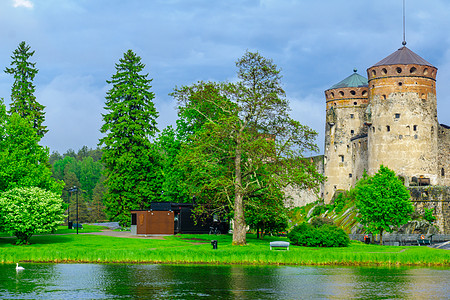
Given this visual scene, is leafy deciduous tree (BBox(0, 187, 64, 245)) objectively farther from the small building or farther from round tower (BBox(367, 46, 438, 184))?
round tower (BBox(367, 46, 438, 184))

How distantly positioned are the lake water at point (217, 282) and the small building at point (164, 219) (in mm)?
20903

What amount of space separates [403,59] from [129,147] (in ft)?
120

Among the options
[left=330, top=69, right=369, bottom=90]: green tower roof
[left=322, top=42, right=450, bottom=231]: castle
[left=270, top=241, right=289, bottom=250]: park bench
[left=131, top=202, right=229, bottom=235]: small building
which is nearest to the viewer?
[left=270, top=241, right=289, bottom=250]: park bench

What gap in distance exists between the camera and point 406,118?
7650 cm

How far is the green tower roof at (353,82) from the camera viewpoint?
95062 mm

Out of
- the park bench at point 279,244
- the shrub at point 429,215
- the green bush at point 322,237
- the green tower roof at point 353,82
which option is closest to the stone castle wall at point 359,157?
the green tower roof at point 353,82

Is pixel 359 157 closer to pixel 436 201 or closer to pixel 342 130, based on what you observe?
pixel 342 130

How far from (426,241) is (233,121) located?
1002 inches

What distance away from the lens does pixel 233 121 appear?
46219mm

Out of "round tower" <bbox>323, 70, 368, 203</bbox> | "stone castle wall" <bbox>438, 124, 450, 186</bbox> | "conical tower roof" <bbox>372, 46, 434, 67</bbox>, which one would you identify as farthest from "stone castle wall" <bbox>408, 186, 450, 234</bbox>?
"round tower" <bbox>323, 70, 368, 203</bbox>

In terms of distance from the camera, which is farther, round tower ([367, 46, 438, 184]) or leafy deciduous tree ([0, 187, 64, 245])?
round tower ([367, 46, 438, 184])

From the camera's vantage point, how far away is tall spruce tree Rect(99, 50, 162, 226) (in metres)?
62.4

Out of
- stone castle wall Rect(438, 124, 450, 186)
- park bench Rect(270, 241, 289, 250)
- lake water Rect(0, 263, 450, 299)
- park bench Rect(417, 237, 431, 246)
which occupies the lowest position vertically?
lake water Rect(0, 263, 450, 299)

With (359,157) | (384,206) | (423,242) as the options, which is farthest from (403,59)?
(384,206)
